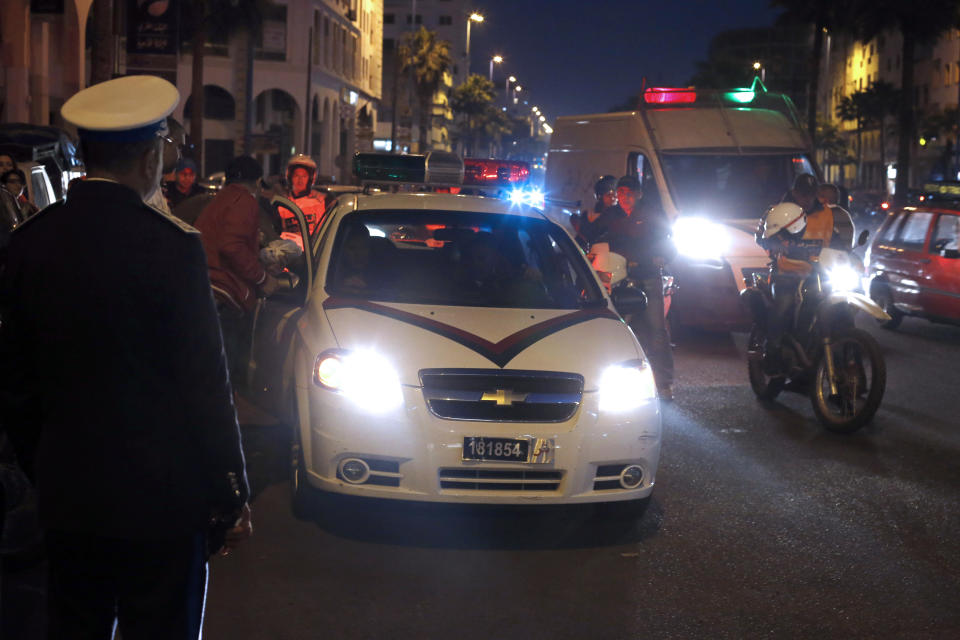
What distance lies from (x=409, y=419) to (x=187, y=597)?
304 cm

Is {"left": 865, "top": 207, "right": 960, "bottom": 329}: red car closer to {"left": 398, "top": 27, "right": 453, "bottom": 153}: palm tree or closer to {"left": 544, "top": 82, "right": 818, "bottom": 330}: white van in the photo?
{"left": 544, "top": 82, "right": 818, "bottom": 330}: white van

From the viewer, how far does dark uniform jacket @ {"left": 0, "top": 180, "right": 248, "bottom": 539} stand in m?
2.82

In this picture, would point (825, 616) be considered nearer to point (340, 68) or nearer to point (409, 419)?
point (409, 419)

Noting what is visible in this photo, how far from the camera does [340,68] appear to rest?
74.1 meters

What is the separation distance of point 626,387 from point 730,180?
37.4 feet

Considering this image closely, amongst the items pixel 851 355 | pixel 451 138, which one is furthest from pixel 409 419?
pixel 451 138

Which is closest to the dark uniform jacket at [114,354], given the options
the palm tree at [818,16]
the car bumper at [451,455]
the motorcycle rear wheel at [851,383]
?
the car bumper at [451,455]

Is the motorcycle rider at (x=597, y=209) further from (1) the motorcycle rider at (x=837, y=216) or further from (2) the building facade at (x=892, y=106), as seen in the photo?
(2) the building facade at (x=892, y=106)

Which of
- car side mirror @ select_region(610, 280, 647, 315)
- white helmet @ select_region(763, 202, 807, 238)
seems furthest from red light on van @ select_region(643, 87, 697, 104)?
car side mirror @ select_region(610, 280, 647, 315)

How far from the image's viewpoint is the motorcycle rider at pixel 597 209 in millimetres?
13477

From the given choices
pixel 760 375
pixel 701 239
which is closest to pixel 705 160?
pixel 701 239

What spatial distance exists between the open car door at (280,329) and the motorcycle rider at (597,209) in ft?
14.5

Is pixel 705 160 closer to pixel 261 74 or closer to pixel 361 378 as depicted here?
pixel 361 378

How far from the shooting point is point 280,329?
24.8 feet
